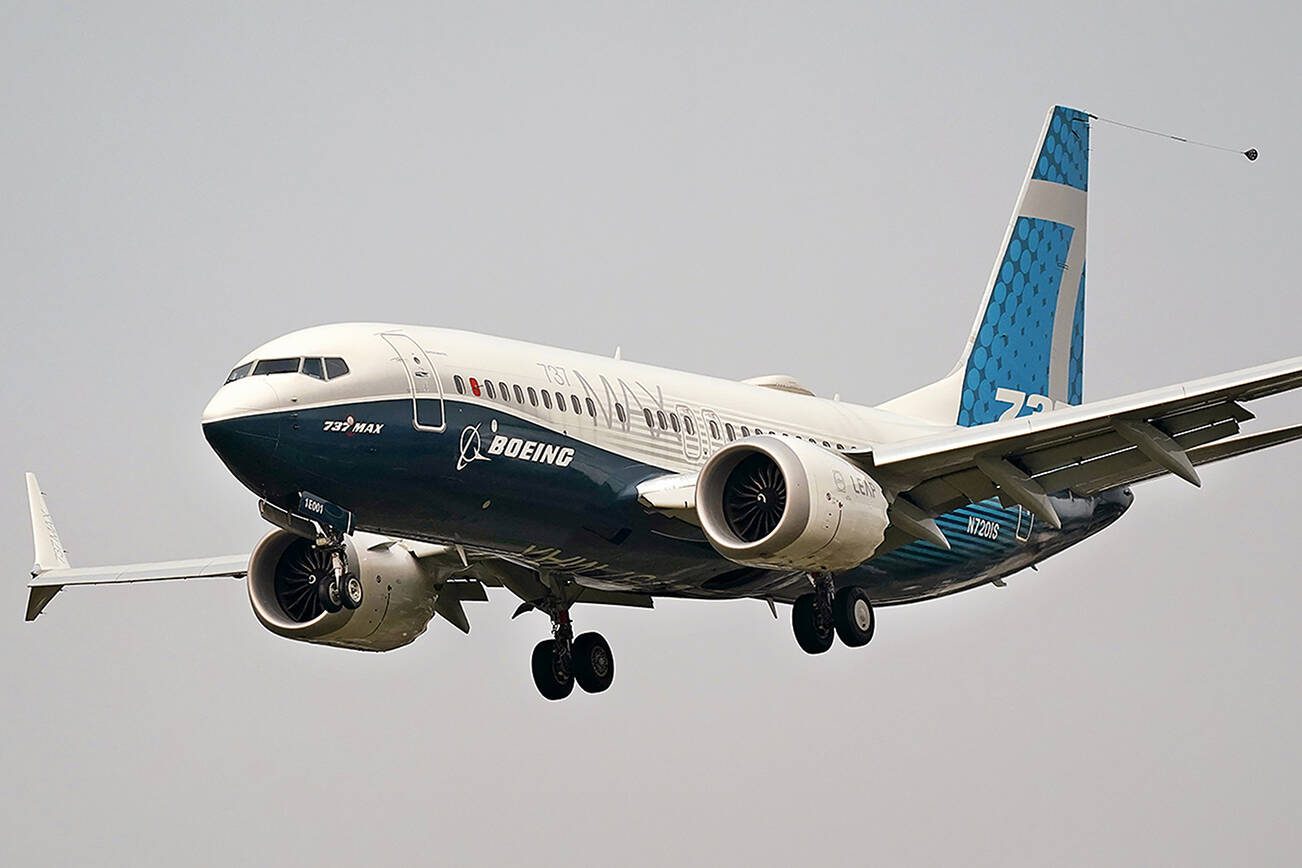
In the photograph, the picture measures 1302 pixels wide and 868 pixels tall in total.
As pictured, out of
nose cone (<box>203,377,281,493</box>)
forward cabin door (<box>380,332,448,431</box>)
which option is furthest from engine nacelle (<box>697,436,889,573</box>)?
nose cone (<box>203,377,281,493</box>)

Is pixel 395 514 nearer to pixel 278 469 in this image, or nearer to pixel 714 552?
pixel 278 469

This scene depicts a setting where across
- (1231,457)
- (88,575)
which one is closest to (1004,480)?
(1231,457)

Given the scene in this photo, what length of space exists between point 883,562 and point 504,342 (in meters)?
9.24

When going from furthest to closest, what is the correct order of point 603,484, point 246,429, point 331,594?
point 603,484 → point 331,594 → point 246,429

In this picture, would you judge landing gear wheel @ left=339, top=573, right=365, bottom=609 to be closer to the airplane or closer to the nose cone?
the airplane

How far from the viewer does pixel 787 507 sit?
99.9 ft

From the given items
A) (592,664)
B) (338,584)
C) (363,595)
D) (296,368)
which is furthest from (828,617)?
(296,368)

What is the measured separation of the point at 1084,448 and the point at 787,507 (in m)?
5.49

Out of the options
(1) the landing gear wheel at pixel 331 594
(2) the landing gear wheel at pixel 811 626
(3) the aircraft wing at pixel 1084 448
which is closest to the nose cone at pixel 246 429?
(1) the landing gear wheel at pixel 331 594

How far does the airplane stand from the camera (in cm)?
2852

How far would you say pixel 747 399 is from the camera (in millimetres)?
35281

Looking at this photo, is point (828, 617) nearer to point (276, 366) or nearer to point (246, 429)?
point (276, 366)

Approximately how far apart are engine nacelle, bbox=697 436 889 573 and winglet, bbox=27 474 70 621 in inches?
593

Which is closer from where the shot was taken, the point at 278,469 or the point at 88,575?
the point at 278,469
